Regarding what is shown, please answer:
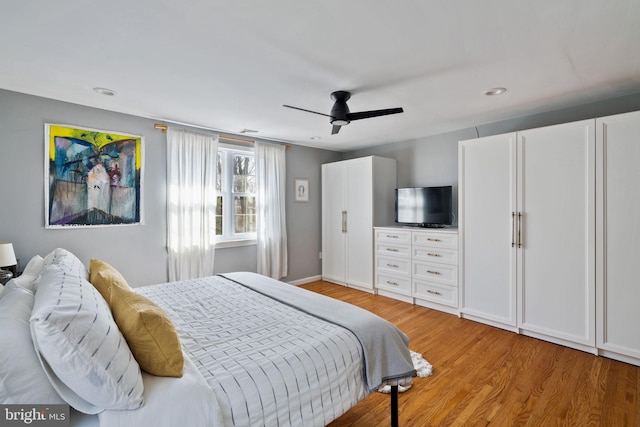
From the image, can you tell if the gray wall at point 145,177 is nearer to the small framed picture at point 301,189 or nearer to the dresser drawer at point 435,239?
the small framed picture at point 301,189

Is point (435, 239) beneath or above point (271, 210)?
beneath

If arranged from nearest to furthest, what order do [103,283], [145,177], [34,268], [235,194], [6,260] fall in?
[103,283]
[34,268]
[6,260]
[145,177]
[235,194]

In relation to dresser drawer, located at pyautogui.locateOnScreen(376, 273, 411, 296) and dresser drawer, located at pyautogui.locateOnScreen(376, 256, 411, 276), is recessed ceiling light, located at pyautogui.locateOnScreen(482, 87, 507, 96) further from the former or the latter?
dresser drawer, located at pyautogui.locateOnScreen(376, 273, 411, 296)

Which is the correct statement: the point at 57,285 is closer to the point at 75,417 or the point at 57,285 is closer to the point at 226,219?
the point at 75,417

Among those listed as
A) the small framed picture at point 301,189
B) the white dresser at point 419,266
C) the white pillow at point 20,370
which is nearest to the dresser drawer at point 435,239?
the white dresser at point 419,266

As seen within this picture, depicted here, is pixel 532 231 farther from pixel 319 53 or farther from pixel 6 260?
pixel 6 260

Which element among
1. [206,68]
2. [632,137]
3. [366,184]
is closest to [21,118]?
[206,68]

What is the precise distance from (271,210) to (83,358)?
3.75 metres

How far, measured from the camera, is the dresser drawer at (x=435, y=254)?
364cm

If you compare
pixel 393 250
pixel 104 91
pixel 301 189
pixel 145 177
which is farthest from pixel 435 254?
pixel 104 91

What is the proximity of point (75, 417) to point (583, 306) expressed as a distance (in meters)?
3.75

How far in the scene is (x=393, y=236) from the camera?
4.27m

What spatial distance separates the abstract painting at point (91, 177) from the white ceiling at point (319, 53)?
1.23 ft

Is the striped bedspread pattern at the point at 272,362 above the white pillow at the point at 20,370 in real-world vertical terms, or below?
below
